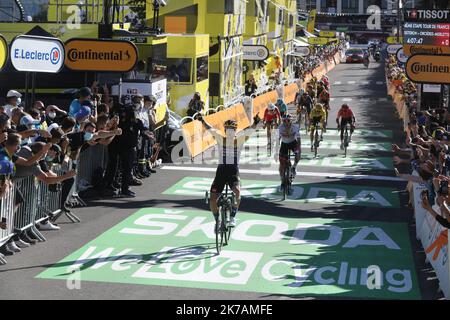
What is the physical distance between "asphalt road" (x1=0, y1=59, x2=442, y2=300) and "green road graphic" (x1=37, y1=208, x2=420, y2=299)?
2 centimetres

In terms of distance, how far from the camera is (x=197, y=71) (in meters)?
28.8

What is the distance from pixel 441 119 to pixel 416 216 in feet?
23.9

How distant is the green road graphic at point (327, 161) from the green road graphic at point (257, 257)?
7393 mm

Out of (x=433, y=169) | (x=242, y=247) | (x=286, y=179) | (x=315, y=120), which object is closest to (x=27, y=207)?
(x=242, y=247)

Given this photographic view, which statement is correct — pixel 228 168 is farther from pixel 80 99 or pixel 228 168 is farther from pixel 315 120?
pixel 315 120

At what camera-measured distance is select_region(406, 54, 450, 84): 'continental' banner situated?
17984 millimetres

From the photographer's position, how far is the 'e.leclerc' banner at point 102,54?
15891 millimetres

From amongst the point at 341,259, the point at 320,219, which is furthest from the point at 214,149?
the point at 341,259

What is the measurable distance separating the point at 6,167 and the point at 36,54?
3.52 m

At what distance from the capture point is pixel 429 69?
715 inches

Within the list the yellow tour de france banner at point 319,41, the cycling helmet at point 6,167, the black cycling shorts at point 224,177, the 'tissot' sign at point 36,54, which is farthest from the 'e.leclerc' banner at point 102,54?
the yellow tour de france banner at point 319,41

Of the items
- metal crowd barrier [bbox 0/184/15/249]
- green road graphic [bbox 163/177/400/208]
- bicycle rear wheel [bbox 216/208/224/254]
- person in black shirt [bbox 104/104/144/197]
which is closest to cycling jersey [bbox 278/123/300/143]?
green road graphic [bbox 163/177/400/208]

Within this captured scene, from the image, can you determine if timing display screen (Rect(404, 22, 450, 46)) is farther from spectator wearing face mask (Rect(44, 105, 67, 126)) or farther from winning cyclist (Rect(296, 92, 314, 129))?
spectator wearing face mask (Rect(44, 105, 67, 126))
